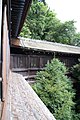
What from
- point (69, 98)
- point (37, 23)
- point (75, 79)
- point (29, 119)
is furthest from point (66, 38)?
point (29, 119)

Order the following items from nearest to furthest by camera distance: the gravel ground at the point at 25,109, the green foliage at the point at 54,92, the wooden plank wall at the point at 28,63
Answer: the gravel ground at the point at 25,109 → the green foliage at the point at 54,92 → the wooden plank wall at the point at 28,63

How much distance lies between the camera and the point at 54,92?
38.1 ft

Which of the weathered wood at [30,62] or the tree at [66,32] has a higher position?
the tree at [66,32]

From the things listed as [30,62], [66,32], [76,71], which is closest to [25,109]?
[30,62]

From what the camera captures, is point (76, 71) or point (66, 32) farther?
point (66, 32)

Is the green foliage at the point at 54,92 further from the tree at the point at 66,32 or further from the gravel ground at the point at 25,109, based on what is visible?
the tree at the point at 66,32

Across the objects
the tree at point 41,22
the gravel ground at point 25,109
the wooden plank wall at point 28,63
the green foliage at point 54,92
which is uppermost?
the tree at point 41,22

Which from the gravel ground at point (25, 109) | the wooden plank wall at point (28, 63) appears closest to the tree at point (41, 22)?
the wooden plank wall at point (28, 63)

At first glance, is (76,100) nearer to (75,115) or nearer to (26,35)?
(75,115)

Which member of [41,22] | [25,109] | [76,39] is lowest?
[76,39]

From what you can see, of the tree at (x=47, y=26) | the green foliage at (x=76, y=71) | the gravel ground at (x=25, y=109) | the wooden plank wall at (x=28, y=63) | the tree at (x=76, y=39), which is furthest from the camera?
the tree at (x=76, y=39)

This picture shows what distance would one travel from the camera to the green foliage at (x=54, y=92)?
439 inches

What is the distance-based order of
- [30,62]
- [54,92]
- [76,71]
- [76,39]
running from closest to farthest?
[54,92], [30,62], [76,71], [76,39]

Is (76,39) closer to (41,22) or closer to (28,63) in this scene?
(41,22)
